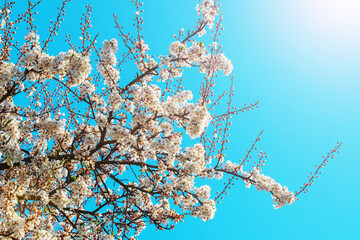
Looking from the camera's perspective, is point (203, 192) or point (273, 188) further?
point (273, 188)

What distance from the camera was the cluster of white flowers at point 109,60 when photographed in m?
7.76

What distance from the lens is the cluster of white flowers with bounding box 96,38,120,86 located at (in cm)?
776

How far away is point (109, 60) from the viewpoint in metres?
7.78

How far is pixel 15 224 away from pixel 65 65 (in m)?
3.46

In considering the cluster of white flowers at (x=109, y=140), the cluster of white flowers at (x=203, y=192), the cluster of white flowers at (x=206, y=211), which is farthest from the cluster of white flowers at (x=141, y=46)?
the cluster of white flowers at (x=206, y=211)

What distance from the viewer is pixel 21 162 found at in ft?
23.6

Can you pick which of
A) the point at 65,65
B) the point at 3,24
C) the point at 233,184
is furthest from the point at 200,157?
the point at 3,24

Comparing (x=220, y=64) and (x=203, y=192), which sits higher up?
(x=220, y=64)

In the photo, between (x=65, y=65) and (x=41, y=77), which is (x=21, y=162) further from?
(x=65, y=65)

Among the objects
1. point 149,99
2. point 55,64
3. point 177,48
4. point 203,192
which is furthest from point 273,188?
point 55,64

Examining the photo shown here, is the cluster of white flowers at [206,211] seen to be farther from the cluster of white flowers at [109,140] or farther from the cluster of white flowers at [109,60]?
the cluster of white flowers at [109,60]

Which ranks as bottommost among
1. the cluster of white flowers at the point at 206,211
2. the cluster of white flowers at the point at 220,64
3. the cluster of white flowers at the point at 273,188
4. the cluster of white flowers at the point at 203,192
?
the cluster of white flowers at the point at 206,211

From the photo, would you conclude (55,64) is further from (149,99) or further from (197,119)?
(197,119)

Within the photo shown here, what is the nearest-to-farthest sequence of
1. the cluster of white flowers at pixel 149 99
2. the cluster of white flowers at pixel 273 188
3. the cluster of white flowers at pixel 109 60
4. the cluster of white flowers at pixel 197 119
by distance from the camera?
the cluster of white flowers at pixel 197 119 < the cluster of white flowers at pixel 149 99 < the cluster of white flowers at pixel 109 60 < the cluster of white flowers at pixel 273 188
